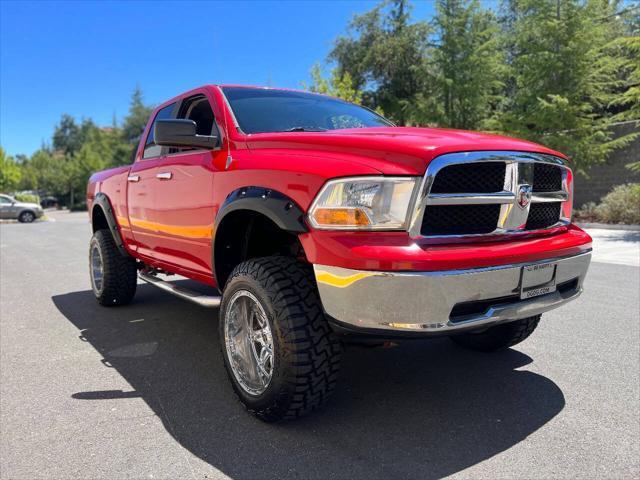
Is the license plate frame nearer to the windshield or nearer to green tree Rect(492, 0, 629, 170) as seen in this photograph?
the windshield

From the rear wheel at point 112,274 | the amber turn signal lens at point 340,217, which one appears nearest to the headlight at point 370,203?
the amber turn signal lens at point 340,217

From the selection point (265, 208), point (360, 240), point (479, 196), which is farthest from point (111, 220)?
point (479, 196)

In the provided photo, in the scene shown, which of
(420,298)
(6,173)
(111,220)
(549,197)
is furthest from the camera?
(6,173)

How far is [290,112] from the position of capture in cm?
348

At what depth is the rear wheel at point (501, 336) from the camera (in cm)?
324

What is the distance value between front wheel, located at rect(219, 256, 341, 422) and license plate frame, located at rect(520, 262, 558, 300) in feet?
3.09

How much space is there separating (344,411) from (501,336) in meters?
1.36

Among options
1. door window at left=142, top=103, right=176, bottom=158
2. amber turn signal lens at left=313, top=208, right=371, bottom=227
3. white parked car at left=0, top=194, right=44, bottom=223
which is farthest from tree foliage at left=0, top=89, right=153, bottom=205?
amber turn signal lens at left=313, top=208, right=371, bottom=227

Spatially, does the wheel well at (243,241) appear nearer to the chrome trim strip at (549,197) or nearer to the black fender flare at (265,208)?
the black fender flare at (265,208)

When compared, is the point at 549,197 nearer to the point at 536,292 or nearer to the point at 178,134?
the point at 536,292

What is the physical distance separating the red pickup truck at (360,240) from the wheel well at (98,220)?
2.77 metres

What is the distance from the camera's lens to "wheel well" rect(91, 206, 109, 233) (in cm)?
552

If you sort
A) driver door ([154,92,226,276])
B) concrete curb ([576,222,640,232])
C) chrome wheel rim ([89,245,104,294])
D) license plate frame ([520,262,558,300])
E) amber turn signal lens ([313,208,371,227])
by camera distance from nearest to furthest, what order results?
amber turn signal lens ([313,208,371,227])
license plate frame ([520,262,558,300])
driver door ([154,92,226,276])
chrome wheel rim ([89,245,104,294])
concrete curb ([576,222,640,232])

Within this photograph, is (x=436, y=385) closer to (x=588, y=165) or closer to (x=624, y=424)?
(x=624, y=424)
